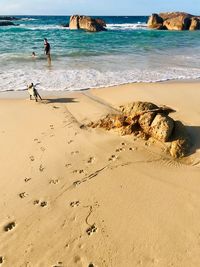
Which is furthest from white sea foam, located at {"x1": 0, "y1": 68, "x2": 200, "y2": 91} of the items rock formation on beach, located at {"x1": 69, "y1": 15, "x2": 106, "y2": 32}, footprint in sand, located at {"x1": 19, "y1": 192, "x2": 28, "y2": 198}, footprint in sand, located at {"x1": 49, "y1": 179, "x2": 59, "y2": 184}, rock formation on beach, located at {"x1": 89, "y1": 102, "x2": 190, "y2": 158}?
rock formation on beach, located at {"x1": 69, "y1": 15, "x2": 106, "y2": 32}

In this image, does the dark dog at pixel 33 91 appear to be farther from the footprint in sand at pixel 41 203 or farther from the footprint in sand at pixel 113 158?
the footprint in sand at pixel 41 203

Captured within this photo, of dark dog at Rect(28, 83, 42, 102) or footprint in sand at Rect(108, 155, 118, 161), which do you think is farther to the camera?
dark dog at Rect(28, 83, 42, 102)

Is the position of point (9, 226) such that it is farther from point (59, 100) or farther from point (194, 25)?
point (194, 25)

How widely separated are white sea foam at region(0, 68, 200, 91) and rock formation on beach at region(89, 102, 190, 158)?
4.94 m

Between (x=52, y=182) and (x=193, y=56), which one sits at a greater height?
(x=52, y=182)

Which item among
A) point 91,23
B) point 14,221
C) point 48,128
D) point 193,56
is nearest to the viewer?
point 14,221

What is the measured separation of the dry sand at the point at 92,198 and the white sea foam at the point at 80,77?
14.3ft

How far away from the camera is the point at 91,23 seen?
51438 mm

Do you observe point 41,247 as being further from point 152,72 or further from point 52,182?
point 152,72

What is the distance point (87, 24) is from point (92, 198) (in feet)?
164

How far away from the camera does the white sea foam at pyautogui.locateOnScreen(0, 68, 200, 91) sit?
528 inches

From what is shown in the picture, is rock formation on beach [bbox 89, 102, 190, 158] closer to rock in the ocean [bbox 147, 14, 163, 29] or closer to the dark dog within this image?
the dark dog

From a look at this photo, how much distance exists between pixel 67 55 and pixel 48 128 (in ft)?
47.2

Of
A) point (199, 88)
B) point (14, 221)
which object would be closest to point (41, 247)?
point (14, 221)
